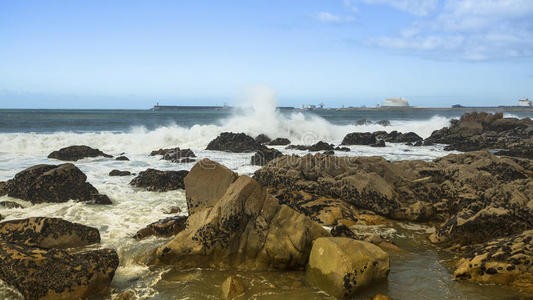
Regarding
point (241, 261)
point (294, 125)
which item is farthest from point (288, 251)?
point (294, 125)

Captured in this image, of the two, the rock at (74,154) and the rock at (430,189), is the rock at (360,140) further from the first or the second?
the rock at (74,154)

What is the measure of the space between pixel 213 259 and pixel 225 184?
180 cm

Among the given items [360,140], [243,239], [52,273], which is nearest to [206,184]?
[243,239]

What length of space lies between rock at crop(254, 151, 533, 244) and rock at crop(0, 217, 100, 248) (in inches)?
172

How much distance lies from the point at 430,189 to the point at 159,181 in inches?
261

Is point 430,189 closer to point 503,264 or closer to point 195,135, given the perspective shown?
point 503,264

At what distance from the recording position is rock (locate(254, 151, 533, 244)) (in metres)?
6.20

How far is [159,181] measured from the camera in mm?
10156

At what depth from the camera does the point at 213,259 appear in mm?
→ 5352

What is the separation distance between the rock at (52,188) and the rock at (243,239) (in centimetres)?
397

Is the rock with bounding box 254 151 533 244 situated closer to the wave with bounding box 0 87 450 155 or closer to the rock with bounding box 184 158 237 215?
the rock with bounding box 184 158 237 215

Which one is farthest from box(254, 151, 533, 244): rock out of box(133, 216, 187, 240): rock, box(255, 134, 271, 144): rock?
box(255, 134, 271, 144): rock

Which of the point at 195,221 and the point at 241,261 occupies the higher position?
the point at 195,221

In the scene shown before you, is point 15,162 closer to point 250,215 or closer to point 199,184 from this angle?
point 199,184
